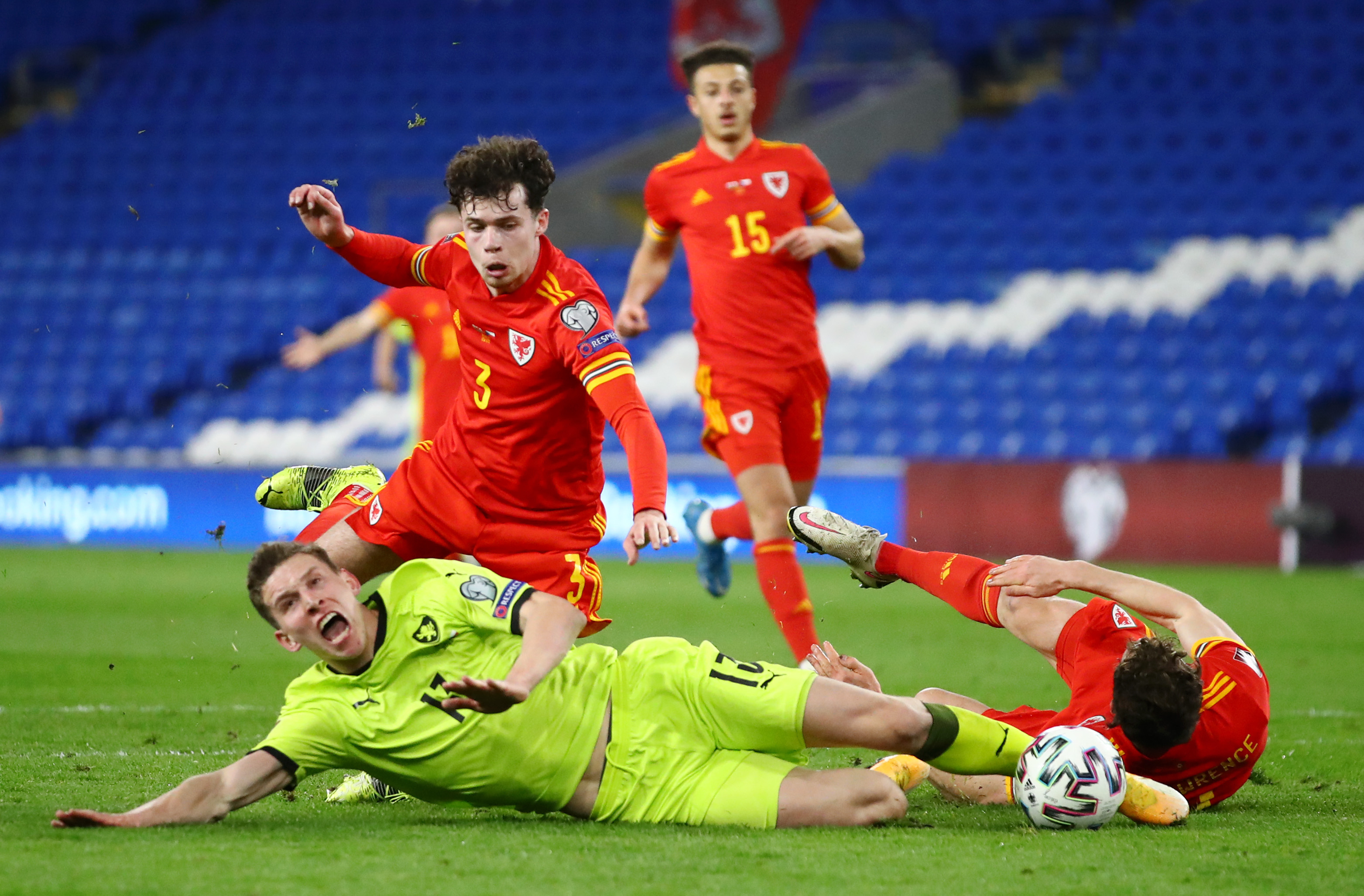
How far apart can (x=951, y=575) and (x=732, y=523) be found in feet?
8.31

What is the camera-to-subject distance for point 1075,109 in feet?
52.1

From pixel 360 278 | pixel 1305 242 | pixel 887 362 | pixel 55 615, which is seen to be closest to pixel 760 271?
pixel 55 615

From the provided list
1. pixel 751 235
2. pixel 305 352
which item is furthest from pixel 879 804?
pixel 305 352

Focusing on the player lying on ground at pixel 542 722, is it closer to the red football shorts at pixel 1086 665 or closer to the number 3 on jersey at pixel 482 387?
the red football shorts at pixel 1086 665

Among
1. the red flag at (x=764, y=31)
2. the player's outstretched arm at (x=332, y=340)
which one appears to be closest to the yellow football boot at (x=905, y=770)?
the player's outstretched arm at (x=332, y=340)

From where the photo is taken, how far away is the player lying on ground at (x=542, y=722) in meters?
3.61

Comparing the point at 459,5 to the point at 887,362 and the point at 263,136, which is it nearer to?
the point at 263,136

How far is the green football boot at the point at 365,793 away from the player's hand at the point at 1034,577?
69.6 inches

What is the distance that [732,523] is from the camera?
7133 mm

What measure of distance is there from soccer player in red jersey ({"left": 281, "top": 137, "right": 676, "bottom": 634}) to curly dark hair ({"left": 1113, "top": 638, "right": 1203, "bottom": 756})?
1476mm

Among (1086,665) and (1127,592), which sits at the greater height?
(1127,592)

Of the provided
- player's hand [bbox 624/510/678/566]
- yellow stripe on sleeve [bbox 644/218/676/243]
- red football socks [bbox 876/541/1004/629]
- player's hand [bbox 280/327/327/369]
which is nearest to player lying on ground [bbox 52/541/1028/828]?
player's hand [bbox 624/510/678/566]

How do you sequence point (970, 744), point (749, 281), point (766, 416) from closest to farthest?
point (970, 744) < point (766, 416) < point (749, 281)

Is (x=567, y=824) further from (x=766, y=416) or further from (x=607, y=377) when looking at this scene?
(x=766, y=416)
